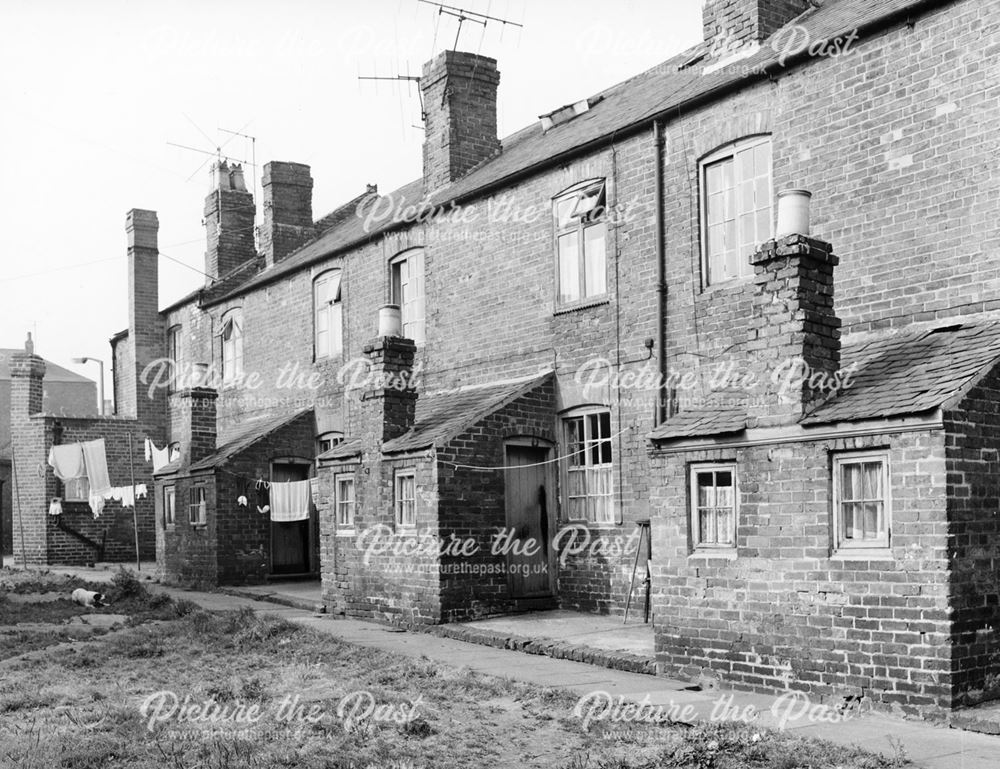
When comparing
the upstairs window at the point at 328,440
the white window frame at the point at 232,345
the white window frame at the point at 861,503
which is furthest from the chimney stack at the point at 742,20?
the white window frame at the point at 232,345

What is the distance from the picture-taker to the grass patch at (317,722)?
7.01 metres

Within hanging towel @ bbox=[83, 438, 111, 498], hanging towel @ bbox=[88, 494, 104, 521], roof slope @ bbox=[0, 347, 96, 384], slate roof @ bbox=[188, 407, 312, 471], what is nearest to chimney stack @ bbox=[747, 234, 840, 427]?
slate roof @ bbox=[188, 407, 312, 471]

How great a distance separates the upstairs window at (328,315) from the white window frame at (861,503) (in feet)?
44.3

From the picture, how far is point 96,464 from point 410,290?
1251cm

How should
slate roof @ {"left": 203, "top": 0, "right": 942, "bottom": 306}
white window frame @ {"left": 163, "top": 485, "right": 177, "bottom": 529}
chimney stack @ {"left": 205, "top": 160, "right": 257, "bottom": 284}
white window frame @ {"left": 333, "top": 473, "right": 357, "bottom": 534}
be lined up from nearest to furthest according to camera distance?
slate roof @ {"left": 203, "top": 0, "right": 942, "bottom": 306}
white window frame @ {"left": 333, "top": 473, "right": 357, "bottom": 534}
white window frame @ {"left": 163, "top": 485, "right": 177, "bottom": 529}
chimney stack @ {"left": 205, "top": 160, "right": 257, "bottom": 284}

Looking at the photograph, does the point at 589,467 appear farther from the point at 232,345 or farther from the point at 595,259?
the point at 232,345

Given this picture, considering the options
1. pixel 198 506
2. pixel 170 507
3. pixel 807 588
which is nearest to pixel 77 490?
pixel 170 507

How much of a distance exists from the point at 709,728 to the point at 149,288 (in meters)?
26.7

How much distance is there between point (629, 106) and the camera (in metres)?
16.0

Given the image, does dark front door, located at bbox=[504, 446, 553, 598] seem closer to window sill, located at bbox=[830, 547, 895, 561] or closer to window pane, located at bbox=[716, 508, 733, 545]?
window pane, located at bbox=[716, 508, 733, 545]

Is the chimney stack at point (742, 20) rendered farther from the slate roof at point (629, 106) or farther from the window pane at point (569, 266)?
the window pane at point (569, 266)

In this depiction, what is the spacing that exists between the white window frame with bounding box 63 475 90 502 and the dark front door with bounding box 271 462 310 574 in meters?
7.96

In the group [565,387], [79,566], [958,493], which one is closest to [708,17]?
[565,387]

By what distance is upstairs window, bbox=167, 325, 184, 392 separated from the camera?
98.4 ft
